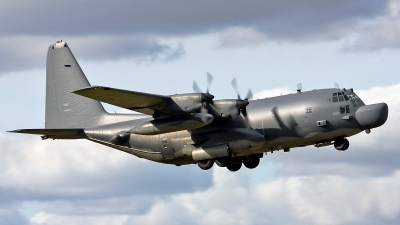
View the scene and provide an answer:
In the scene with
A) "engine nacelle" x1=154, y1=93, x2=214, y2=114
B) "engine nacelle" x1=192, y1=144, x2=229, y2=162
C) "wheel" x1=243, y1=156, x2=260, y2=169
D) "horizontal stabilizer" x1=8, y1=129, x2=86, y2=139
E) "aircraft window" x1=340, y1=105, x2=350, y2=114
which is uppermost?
"engine nacelle" x1=154, y1=93, x2=214, y2=114

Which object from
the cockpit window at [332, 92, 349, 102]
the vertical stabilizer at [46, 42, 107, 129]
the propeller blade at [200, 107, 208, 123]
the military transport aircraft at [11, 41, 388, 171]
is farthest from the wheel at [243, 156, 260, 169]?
the vertical stabilizer at [46, 42, 107, 129]

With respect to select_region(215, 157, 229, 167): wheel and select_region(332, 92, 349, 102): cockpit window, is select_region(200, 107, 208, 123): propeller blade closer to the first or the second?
select_region(215, 157, 229, 167): wheel

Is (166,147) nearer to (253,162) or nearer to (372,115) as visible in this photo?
(253,162)

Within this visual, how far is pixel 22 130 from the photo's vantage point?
29.0 m

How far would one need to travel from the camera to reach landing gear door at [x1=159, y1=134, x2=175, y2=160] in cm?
2989

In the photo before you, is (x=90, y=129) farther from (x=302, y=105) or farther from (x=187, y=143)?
(x=302, y=105)

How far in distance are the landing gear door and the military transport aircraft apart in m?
0.04

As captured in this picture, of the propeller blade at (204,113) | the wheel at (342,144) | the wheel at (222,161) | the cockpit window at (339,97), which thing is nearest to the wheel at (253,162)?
the wheel at (222,161)

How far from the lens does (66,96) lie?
33.6 metres

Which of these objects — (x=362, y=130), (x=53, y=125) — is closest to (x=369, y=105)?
(x=362, y=130)

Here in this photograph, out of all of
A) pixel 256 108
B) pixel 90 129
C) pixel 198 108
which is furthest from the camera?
pixel 90 129

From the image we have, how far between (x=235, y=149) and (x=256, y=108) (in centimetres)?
197

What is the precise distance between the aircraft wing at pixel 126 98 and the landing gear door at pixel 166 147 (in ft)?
6.44

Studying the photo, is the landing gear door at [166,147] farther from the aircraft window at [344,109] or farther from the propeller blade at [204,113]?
the aircraft window at [344,109]
